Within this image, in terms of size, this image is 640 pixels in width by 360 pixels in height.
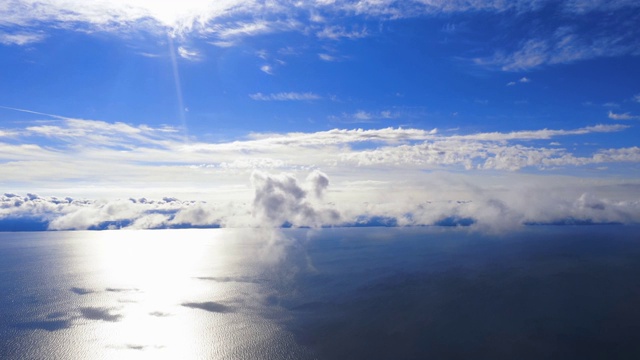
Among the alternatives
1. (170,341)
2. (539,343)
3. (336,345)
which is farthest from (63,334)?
(539,343)

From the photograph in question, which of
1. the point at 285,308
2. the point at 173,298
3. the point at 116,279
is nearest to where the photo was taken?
the point at 285,308

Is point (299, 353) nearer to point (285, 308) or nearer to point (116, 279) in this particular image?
point (285, 308)

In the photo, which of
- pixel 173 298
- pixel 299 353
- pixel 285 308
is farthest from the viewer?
pixel 173 298

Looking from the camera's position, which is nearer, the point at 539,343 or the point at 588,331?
the point at 539,343

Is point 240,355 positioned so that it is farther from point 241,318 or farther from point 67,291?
point 67,291

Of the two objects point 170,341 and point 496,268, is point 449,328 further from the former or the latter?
point 496,268

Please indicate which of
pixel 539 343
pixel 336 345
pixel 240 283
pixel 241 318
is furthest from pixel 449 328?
pixel 240 283

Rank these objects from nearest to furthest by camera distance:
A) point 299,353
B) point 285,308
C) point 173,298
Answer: point 299,353 → point 285,308 → point 173,298

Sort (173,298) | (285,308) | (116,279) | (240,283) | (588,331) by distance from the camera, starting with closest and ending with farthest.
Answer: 1. (588,331)
2. (285,308)
3. (173,298)
4. (240,283)
5. (116,279)

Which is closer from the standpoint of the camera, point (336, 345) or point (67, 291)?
point (336, 345)
